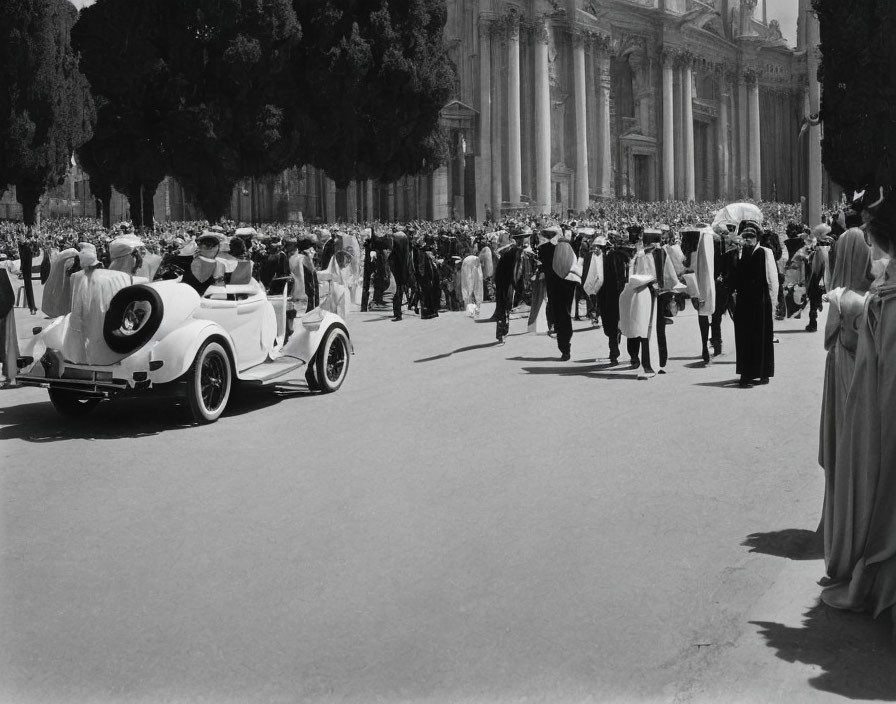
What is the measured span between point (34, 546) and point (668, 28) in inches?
2126

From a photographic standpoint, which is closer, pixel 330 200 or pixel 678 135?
pixel 330 200

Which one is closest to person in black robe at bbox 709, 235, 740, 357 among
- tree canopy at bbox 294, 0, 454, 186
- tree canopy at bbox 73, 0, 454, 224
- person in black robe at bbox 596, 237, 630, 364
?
person in black robe at bbox 596, 237, 630, 364

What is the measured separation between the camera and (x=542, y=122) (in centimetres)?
4603

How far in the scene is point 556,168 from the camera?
159 feet

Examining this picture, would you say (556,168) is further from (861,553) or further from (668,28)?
(861,553)

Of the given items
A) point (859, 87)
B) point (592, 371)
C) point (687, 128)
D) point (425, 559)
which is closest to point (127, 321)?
point (425, 559)

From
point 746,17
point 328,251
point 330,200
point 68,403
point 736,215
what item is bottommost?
point 68,403

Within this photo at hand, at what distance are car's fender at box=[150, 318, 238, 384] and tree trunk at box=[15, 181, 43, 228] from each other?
31.2 metres

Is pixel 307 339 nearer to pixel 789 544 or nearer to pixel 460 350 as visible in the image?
pixel 460 350

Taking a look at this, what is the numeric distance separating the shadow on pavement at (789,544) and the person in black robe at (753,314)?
228 inches

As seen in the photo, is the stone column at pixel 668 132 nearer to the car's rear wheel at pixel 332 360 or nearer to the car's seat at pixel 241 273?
the car's rear wheel at pixel 332 360

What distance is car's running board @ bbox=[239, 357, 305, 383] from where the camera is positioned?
411 inches

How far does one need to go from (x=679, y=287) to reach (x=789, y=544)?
7865 mm

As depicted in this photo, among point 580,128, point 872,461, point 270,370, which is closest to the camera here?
point 872,461
